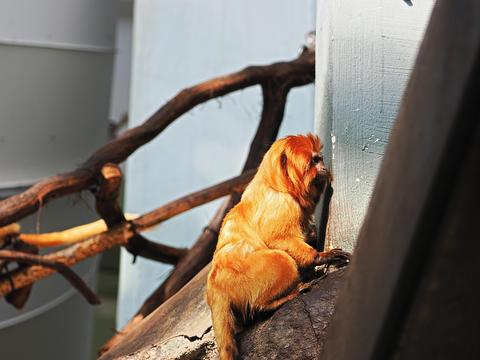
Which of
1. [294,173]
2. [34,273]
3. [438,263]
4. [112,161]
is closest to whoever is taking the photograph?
[438,263]

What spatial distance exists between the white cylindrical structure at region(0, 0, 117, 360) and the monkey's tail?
10.5 ft

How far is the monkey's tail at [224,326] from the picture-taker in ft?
8.17

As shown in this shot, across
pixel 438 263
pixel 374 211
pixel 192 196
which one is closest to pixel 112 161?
pixel 192 196

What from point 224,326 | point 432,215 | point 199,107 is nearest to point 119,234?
point 199,107

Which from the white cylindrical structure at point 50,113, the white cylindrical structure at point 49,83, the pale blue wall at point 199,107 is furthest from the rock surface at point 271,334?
the pale blue wall at point 199,107

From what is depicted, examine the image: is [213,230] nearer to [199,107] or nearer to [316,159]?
[199,107]

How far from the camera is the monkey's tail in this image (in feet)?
8.17

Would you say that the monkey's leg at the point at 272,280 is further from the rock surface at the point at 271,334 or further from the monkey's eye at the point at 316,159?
the monkey's eye at the point at 316,159

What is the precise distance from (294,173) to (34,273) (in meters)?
2.35

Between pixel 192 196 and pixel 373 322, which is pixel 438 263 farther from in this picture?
pixel 192 196

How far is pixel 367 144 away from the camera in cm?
275

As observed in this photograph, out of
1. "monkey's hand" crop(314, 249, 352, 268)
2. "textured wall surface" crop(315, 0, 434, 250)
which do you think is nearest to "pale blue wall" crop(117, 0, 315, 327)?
"textured wall surface" crop(315, 0, 434, 250)

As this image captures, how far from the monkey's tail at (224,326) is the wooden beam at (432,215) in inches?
37.6

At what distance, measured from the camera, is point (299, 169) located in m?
2.71
